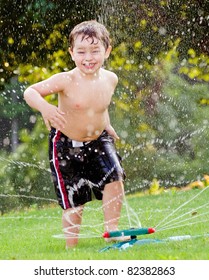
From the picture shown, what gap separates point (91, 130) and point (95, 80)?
0.29 metres

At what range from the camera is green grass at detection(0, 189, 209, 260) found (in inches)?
150

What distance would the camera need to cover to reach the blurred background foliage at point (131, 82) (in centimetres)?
927

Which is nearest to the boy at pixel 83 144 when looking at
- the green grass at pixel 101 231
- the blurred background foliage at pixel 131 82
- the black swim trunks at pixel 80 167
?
the black swim trunks at pixel 80 167

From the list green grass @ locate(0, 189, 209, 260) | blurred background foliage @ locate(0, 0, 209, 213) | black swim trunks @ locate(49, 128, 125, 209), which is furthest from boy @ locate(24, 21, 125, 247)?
blurred background foliage @ locate(0, 0, 209, 213)

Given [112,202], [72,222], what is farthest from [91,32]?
[72,222]

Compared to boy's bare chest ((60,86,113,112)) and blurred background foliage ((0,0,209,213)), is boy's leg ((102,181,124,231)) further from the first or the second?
blurred background foliage ((0,0,209,213))

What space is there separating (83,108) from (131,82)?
5325mm

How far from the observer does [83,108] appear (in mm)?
4422

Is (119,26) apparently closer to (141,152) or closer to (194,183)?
(141,152)

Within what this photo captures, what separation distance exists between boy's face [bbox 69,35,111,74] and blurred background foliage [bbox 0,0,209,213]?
4740 mm

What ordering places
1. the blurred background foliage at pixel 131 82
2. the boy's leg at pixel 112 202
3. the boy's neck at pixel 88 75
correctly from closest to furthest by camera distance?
the boy's leg at pixel 112 202
the boy's neck at pixel 88 75
the blurred background foliage at pixel 131 82

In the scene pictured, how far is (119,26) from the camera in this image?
32.4 ft

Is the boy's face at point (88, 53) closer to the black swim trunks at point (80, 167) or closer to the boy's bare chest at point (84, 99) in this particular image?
the boy's bare chest at point (84, 99)
